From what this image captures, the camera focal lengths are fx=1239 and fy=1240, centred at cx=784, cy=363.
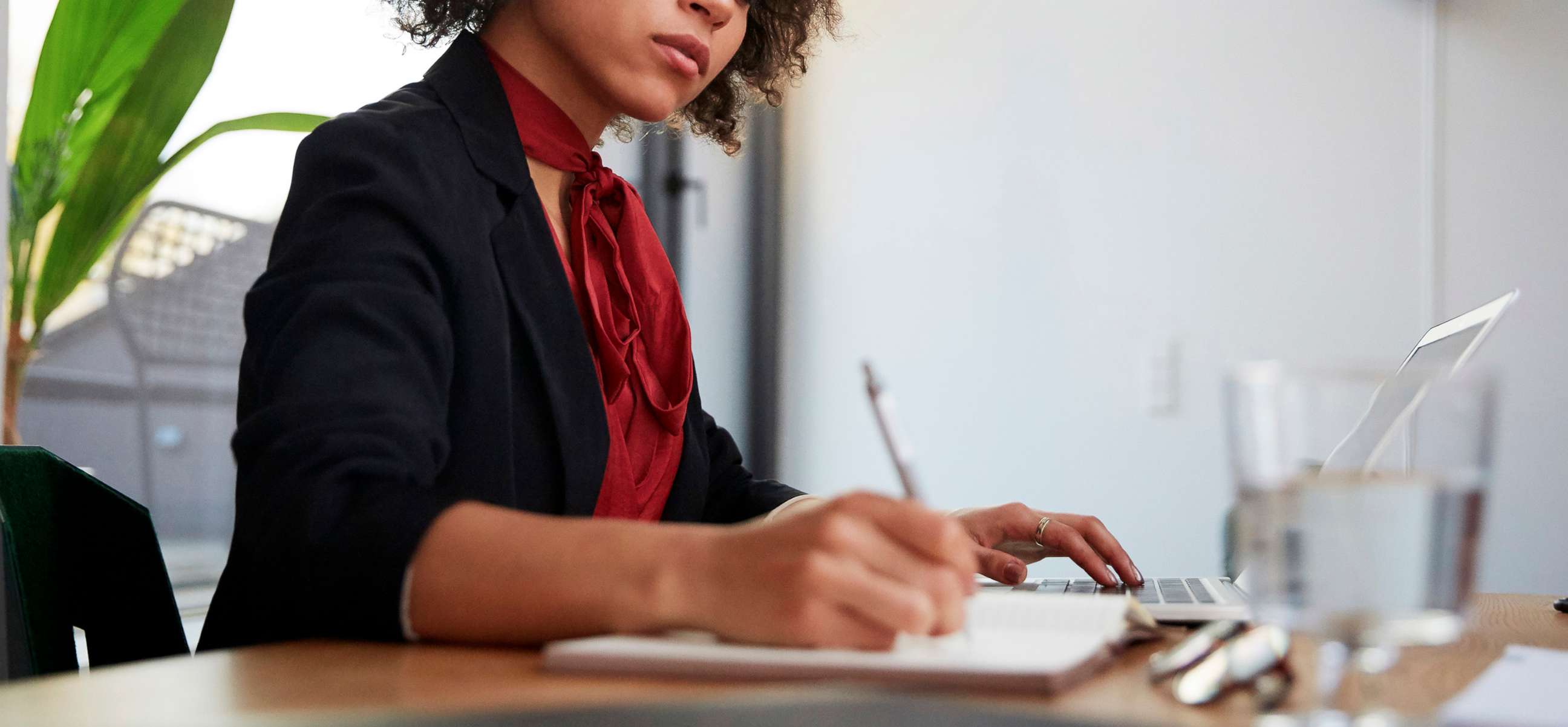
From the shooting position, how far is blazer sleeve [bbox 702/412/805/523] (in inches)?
45.9

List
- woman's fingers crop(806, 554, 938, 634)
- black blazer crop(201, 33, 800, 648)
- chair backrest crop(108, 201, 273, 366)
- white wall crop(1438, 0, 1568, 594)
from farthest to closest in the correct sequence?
white wall crop(1438, 0, 1568, 594) < chair backrest crop(108, 201, 273, 366) < black blazer crop(201, 33, 800, 648) < woman's fingers crop(806, 554, 938, 634)

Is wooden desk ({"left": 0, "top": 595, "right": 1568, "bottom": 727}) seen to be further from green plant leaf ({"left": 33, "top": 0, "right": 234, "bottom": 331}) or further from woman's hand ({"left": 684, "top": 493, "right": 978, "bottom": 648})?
green plant leaf ({"left": 33, "top": 0, "right": 234, "bottom": 331})

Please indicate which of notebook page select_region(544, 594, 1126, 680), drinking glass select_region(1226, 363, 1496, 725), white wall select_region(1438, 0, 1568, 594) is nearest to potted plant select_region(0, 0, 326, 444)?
notebook page select_region(544, 594, 1126, 680)

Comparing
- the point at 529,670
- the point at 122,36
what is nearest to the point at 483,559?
the point at 529,670

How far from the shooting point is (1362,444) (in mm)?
489

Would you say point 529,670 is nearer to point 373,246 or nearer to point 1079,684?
point 1079,684

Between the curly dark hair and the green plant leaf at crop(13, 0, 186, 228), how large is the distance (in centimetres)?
30

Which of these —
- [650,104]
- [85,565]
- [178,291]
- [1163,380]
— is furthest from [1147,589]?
[1163,380]

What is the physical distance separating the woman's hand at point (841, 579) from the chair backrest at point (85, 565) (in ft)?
1.56

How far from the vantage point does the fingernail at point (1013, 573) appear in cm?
89

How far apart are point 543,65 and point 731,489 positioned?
1.44 feet

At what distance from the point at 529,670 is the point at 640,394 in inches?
21.2

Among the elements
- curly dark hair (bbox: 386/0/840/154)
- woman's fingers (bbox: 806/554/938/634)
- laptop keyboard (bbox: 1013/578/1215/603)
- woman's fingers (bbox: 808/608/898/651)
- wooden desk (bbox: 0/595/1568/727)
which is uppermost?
curly dark hair (bbox: 386/0/840/154)

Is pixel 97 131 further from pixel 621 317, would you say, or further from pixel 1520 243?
pixel 1520 243
